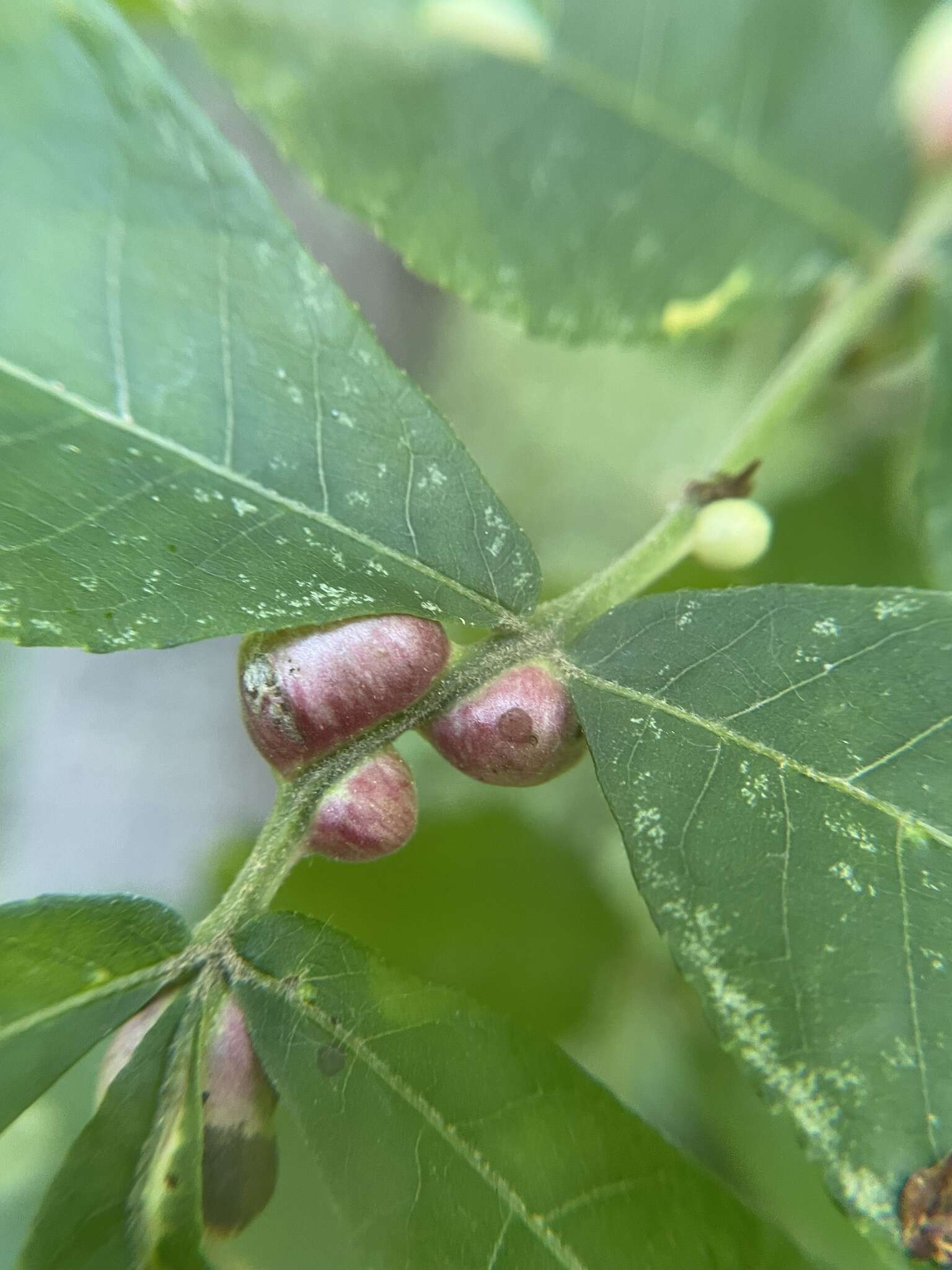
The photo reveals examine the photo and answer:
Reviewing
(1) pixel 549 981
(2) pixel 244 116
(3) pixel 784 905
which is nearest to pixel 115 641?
(3) pixel 784 905

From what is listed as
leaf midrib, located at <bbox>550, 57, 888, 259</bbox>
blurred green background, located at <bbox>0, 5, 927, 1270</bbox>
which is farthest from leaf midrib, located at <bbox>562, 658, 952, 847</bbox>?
leaf midrib, located at <bbox>550, 57, 888, 259</bbox>

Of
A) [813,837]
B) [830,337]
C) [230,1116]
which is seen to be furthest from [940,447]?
[230,1116]

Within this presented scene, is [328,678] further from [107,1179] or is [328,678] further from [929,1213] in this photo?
[929,1213]

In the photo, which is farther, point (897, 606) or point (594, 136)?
point (594, 136)

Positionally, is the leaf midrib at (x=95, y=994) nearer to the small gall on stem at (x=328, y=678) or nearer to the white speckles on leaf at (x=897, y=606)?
the small gall on stem at (x=328, y=678)

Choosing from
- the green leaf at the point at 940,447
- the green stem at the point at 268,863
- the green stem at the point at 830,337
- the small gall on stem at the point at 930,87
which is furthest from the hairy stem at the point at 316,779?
the small gall on stem at the point at 930,87

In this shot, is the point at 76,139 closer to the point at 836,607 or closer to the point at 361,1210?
the point at 836,607

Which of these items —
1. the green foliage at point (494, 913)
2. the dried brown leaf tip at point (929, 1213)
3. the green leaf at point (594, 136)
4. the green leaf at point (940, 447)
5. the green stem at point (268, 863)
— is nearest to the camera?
the dried brown leaf tip at point (929, 1213)

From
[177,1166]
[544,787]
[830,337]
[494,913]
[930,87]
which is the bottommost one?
[177,1166]
